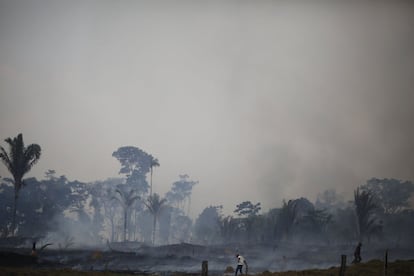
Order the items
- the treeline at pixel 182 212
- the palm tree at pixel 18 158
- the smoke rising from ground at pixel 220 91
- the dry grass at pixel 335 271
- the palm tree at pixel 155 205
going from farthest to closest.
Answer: the smoke rising from ground at pixel 220 91 → the palm tree at pixel 155 205 → the treeline at pixel 182 212 → the palm tree at pixel 18 158 → the dry grass at pixel 335 271

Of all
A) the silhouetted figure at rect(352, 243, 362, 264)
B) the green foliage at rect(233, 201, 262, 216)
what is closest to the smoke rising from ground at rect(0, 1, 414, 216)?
the green foliage at rect(233, 201, 262, 216)

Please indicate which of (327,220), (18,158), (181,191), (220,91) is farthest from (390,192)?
(18,158)

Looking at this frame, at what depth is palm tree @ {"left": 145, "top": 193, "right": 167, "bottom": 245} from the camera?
1368 cm

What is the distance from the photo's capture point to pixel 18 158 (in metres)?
13.4

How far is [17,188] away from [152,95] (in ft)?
13.3

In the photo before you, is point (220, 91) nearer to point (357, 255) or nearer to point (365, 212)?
point (365, 212)

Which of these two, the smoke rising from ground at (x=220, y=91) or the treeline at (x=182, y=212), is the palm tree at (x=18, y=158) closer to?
the treeline at (x=182, y=212)

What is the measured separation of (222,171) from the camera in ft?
45.6

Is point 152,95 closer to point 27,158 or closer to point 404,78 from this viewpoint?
point 27,158

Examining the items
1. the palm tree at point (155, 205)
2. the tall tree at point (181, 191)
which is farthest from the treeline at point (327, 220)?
the palm tree at point (155, 205)

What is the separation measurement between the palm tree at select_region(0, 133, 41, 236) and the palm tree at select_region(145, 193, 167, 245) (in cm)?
294

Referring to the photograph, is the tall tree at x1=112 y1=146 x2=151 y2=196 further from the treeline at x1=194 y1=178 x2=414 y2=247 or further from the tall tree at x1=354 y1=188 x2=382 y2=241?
the tall tree at x1=354 y1=188 x2=382 y2=241

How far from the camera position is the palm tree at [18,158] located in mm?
13344

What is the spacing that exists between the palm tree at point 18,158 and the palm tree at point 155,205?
2936 millimetres
